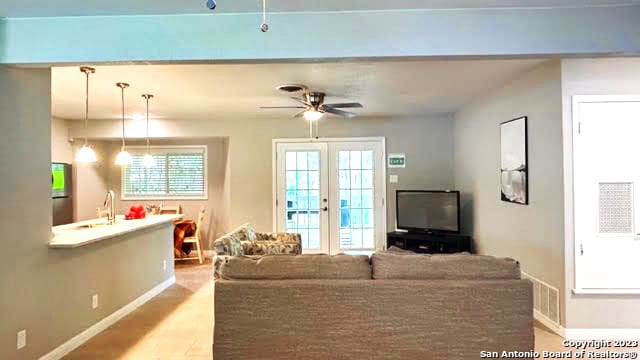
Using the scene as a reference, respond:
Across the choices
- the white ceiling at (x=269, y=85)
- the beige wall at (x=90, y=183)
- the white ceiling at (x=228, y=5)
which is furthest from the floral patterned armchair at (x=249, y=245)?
the beige wall at (x=90, y=183)

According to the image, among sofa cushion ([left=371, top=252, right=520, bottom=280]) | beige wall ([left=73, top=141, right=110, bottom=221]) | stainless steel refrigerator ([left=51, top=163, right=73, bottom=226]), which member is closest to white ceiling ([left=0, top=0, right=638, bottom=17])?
sofa cushion ([left=371, top=252, right=520, bottom=280])

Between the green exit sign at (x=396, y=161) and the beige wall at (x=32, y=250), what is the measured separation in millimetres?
4579

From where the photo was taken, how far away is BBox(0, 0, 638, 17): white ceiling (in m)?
2.42

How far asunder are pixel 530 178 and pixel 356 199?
328 centimetres

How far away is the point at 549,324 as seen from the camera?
3713 mm

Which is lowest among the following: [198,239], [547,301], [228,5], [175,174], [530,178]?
[547,301]

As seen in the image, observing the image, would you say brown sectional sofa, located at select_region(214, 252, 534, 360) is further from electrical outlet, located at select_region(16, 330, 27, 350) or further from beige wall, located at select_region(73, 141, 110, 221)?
beige wall, located at select_region(73, 141, 110, 221)

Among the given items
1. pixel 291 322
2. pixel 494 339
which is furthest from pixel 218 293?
pixel 494 339

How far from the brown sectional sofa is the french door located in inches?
165

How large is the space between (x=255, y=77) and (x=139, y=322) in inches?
105

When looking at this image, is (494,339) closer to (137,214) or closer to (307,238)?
(137,214)

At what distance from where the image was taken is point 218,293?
2.70m

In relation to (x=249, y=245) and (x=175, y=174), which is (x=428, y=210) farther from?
(x=175, y=174)

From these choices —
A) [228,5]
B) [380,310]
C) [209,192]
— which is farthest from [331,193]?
[228,5]
